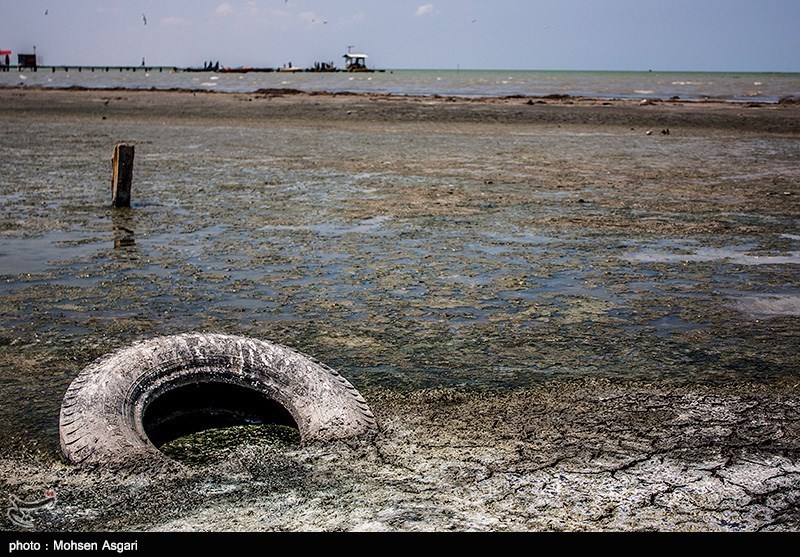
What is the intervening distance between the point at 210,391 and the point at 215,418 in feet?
0.49

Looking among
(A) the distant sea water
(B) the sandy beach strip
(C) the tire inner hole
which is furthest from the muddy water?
(A) the distant sea water

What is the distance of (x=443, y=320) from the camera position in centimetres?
543

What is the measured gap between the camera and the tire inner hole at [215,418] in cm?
373

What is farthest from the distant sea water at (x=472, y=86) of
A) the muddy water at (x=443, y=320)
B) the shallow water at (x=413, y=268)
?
the muddy water at (x=443, y=320)

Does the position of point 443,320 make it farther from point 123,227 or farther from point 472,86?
point 472,86

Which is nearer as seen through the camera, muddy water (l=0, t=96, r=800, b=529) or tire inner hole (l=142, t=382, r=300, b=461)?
muddy water (l=0, t=96, r=800, b=529)

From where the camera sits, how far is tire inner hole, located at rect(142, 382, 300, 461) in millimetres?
3734

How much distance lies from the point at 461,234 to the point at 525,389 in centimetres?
420

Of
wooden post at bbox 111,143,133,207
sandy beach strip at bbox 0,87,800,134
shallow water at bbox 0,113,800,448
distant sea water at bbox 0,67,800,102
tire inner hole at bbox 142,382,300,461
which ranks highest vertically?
distant sea water at bbox 0,67,800,102

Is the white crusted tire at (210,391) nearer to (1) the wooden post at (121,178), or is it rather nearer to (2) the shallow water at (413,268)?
(2) the shallow water at (413,268)

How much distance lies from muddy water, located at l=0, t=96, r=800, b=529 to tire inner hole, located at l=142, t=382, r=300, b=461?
0.42 meters

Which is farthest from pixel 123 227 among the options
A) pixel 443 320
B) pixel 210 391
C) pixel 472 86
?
pixel 472 86

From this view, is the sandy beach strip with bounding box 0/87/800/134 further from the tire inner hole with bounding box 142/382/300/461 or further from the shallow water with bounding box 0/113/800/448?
the tire inner hole with bounding box 142/382/300/461

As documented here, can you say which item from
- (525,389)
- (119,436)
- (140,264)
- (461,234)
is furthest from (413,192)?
(119,436)
